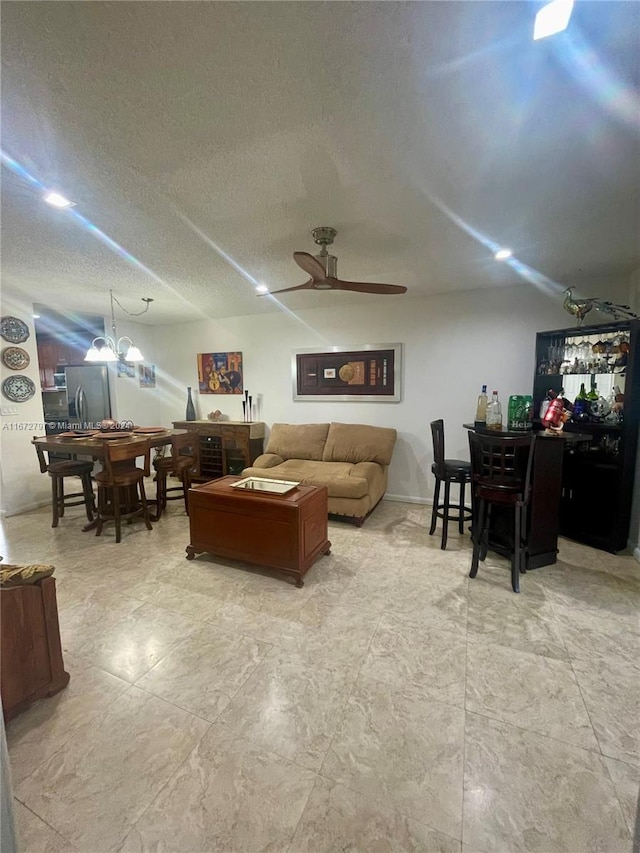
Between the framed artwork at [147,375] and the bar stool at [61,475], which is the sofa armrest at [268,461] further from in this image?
the framed artwork at [147,375]

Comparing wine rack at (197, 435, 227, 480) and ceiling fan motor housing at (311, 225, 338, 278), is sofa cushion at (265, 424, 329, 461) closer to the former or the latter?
wine rack at (197, 435, 227, 480)

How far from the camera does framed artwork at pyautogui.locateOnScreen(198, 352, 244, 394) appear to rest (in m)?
5.13

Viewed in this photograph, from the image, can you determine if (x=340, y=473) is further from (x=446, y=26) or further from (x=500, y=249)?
(x=446, y=26)

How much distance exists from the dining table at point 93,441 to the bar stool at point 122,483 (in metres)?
0.06

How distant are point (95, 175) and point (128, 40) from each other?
0.84 m

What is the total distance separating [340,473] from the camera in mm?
3660

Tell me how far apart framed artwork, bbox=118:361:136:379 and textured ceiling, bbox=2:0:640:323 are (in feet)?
8.83

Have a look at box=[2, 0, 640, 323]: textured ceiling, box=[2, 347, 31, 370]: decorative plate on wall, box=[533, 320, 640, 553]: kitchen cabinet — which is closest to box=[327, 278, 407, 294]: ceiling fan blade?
box=[2, 0, 640, 323]: textured ceiling

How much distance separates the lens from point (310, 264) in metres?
2.08

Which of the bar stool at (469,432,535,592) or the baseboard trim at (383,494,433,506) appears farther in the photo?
the baseboard trim at (383,494,433,506)

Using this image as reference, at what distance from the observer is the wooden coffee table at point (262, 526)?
244cm

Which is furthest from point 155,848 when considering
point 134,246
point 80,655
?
point 134,246

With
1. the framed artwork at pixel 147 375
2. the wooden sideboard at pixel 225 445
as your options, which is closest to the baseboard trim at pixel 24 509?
the wooden sideboard at pixel 225 445

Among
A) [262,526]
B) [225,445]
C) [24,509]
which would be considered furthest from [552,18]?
[24,509]
